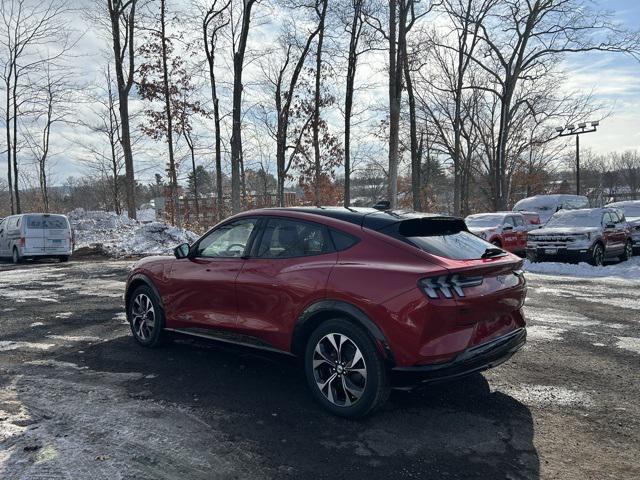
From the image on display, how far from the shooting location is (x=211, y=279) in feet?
16.3

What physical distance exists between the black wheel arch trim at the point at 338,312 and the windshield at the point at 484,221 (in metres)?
13.8

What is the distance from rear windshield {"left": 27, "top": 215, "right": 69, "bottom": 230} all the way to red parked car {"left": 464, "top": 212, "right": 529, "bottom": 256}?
46.8ft

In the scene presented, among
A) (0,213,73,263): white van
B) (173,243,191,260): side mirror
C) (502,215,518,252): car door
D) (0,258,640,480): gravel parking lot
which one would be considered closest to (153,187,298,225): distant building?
(0,213,73,263): white van

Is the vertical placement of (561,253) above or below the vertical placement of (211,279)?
below

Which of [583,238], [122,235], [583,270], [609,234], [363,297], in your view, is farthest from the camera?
[122,235]

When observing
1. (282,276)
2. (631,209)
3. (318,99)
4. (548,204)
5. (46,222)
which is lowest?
(282,276)

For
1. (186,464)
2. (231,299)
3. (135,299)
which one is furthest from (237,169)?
(186,464)

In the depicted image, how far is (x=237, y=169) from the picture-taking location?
792 inches

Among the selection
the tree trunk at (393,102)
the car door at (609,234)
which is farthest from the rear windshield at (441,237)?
the tree trunk at (393,102)

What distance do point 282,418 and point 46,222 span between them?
653 inches

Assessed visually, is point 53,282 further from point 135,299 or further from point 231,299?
point 231,299

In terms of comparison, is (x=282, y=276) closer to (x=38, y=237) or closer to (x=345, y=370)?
(x=345, y=370)

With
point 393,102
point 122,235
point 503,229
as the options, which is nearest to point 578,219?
point 503,229

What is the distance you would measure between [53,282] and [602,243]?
14.6 meters
